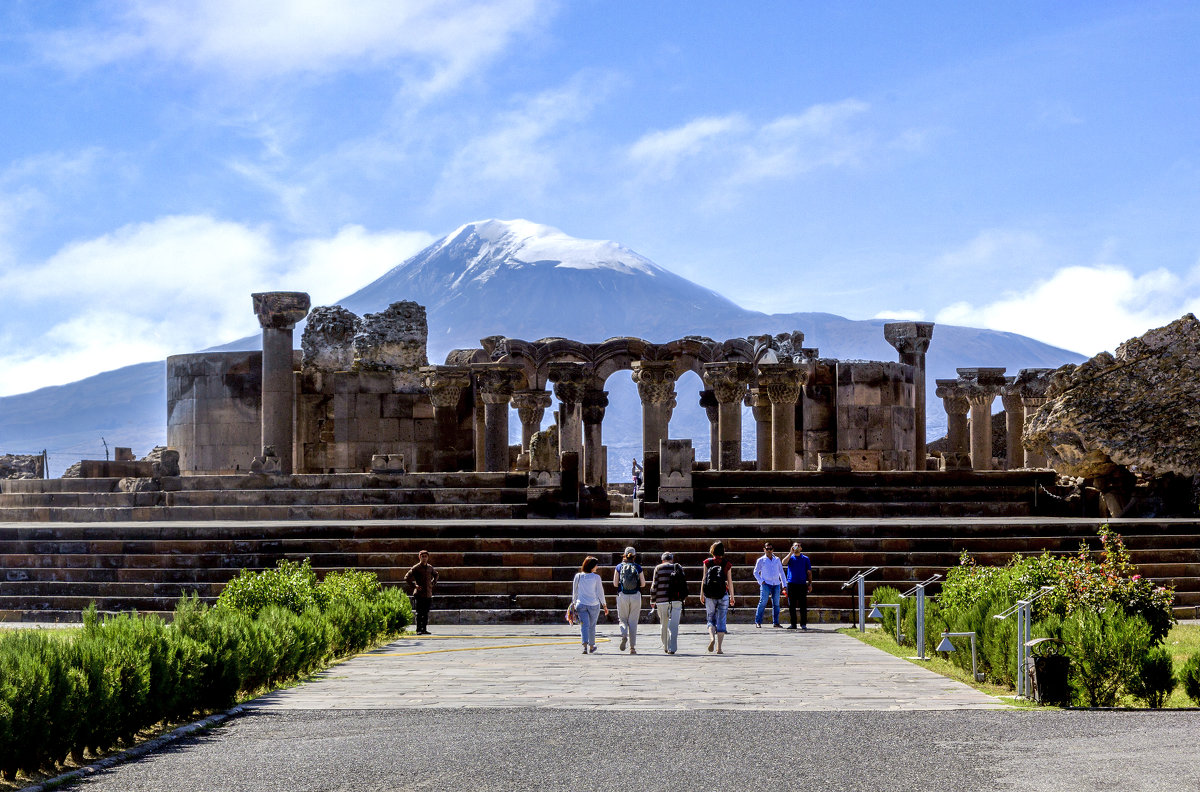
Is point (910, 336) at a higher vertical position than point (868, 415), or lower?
higher

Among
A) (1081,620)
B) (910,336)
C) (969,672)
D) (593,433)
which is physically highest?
(910,336)

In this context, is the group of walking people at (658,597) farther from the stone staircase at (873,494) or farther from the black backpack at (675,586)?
the stone staircase at (873,494)

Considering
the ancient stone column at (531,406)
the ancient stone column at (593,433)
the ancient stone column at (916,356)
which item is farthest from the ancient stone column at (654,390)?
the ancient stone column at (916,356)

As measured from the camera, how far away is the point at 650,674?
44.4ft

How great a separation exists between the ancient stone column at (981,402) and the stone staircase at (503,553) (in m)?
19.8

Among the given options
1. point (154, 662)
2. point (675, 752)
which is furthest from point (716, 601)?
point (154, 662)

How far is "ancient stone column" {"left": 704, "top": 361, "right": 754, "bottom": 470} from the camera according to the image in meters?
33.0

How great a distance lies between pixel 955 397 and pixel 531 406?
45.0ft

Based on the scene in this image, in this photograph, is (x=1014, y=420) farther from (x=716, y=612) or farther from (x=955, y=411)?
A: (x=716, y=612)

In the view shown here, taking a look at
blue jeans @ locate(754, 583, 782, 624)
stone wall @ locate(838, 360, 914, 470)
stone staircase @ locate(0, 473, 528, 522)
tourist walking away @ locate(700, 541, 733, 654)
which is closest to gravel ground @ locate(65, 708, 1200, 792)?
tourist walking away @ locate(700, 541, 733, 654)

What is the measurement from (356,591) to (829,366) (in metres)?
22.0

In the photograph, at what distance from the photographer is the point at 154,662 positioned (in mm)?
10383

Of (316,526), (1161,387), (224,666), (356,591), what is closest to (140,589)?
(316,526)

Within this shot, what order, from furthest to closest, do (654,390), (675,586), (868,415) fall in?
(868,415) < (654,390) < (675,586)
